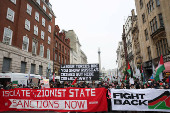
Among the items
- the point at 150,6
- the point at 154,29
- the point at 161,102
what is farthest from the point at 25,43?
the point at 150,6

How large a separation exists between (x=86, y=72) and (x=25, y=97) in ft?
20.1

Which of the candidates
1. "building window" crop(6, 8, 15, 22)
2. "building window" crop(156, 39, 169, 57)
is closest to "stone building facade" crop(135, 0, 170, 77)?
"building window" crop(156, 39, 169, 57)

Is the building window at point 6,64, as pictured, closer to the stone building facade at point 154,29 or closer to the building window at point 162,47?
the stone building facade at point 154,29

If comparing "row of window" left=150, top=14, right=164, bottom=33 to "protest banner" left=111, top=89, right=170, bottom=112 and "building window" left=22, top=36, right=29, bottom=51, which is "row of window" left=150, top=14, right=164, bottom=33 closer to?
"protest banner" left=111, top=89, right=170, bottom=112

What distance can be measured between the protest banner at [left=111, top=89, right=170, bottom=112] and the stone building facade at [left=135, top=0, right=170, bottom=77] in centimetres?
1156

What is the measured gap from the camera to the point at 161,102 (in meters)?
6.38

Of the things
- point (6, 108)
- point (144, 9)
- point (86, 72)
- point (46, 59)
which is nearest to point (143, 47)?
point (144, 9)

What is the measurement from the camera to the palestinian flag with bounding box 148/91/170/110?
20.7 ft

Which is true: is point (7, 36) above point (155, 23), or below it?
below

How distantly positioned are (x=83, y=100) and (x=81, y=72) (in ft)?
16.7

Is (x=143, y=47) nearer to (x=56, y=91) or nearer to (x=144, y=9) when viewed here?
(x=144, y=9)

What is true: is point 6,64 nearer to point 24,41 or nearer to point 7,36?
point 7,36

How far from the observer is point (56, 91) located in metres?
7.27

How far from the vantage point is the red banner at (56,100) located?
22.6 ft
